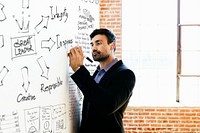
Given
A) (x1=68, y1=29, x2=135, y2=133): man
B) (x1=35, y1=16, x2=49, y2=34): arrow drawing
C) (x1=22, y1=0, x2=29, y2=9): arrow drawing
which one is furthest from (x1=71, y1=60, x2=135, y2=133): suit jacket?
(x1=22, y1=0, x2=29, y2=9): arrow drawing

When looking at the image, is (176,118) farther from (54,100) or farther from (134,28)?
(54,100)

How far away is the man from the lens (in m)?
1.68

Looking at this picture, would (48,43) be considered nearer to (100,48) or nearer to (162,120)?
(100,48)

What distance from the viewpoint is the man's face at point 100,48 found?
6.31 ft

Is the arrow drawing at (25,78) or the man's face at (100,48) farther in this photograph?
the man's face at (100,48)

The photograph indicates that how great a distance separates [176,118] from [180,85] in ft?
1.67

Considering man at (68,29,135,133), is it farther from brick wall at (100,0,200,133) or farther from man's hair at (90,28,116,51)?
brick wall at (100,0,200,133)

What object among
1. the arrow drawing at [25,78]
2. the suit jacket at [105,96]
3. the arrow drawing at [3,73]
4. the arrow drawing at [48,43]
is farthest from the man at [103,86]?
the arrow drawing at [3,73]

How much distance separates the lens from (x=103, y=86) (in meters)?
1.82

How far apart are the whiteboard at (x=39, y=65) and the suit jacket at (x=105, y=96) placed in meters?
0.10

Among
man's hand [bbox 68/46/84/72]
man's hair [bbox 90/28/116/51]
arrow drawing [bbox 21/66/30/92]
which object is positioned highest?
man's hair [bbox 90/28/116/51]

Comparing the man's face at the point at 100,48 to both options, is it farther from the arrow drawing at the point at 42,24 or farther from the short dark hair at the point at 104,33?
the arrow drawing at the point at 42,24

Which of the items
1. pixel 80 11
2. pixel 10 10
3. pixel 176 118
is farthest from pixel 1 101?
pixel 176 118

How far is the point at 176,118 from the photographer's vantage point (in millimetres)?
4418
